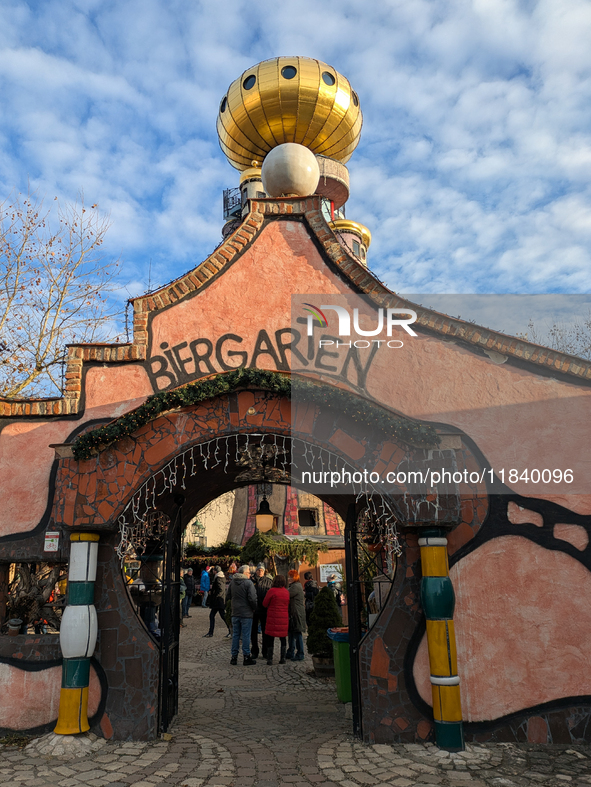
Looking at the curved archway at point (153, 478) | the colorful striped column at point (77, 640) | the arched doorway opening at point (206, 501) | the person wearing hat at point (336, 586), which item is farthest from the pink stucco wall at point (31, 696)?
the person wearing hat at point (336, 586)

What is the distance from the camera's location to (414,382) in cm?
686

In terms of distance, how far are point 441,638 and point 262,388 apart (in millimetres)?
3022

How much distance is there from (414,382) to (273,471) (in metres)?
2.63

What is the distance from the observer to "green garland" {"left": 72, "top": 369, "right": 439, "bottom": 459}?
5.92 meters

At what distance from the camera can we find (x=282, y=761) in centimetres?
534

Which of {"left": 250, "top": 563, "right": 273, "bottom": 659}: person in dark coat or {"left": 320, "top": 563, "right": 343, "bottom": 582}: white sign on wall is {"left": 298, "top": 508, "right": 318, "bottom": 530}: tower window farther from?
{"left": 250, "top": 563, "right": 273, "bottom": 659}: person in dark coat

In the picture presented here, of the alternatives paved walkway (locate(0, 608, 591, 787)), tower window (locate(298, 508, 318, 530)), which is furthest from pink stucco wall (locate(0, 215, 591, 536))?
tower window (locate(298, 508, 318, 530))

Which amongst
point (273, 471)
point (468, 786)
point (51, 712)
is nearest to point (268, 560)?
point (273, 471)

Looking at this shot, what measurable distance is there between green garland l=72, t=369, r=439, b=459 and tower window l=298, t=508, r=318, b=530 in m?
21.6

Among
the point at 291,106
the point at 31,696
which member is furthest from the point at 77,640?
the point at 291,106

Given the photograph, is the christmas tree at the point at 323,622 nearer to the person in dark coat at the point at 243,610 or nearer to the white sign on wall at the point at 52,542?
the person in dark coat at the point at 243,610

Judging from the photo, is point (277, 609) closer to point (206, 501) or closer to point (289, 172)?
point (206, 501)

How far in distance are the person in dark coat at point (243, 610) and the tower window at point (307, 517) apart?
16222mm

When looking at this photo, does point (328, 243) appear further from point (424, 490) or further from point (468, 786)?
point (468, 786)
